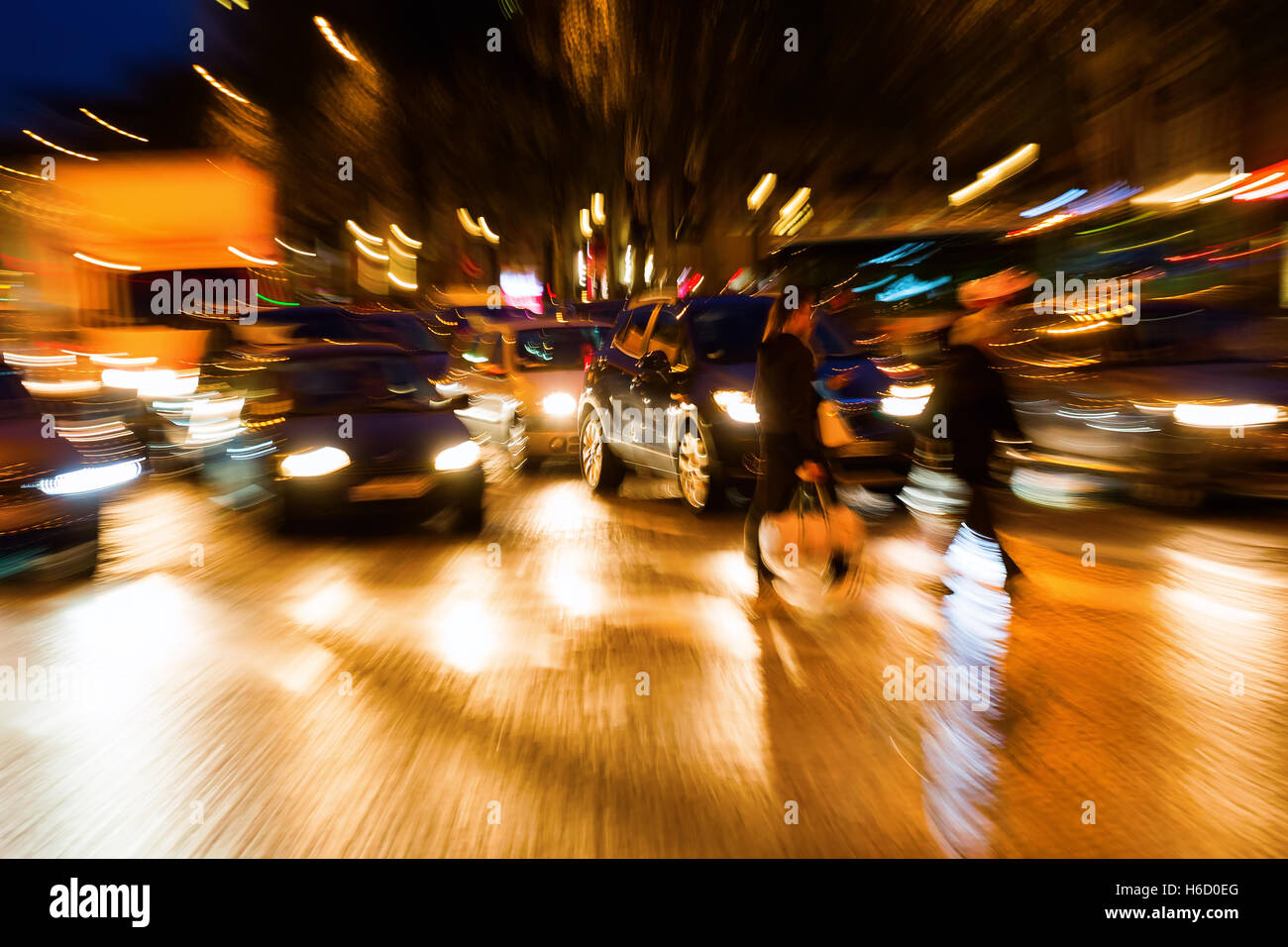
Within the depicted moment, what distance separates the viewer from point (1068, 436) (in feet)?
36.0

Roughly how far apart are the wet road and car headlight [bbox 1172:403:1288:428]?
954mm

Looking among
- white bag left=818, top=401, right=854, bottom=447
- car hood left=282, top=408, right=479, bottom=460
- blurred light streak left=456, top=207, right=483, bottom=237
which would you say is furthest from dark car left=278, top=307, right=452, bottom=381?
blurred light streak left=456, top=207, right=483, bottom=237

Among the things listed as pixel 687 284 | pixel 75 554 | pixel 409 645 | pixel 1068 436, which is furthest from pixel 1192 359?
pixel 687 284

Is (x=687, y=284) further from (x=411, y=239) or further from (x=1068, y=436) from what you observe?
(x=411, y=239)

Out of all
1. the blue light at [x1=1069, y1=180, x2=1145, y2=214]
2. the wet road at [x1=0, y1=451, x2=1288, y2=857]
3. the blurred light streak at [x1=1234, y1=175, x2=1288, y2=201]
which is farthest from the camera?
the blue light at [x1=1069, y1=180, x2=1145, y2=214]

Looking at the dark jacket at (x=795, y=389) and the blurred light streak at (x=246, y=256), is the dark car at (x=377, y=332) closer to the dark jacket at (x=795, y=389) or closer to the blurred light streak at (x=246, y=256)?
the dark jacket at (x=795, y=389)

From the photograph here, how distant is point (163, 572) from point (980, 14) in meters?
13.0

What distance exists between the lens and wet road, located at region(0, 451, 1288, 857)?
12.8 ft

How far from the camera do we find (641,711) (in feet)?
17.0

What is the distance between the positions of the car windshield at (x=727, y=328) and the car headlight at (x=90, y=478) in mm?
4838

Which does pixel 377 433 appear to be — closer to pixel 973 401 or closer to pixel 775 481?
pixel 775 481

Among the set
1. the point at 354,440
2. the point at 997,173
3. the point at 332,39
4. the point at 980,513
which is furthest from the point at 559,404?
the point at 332,39

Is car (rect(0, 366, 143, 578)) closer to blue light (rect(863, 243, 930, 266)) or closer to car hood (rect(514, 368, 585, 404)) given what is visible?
car hood (rect(514, 368, 585, 404))

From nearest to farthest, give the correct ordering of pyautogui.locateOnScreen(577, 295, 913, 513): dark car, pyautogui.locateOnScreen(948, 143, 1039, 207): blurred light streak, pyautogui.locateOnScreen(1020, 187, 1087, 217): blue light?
1. pyautogui.locateOnScreen(577, 295, 913, 513): dark car
2. pyautogui.locateOnScreen(948, 143, 1039, 207): blurred light streak
3. pyautogui.locateOnScreen(1020, 187, 1087, 217): blue light
